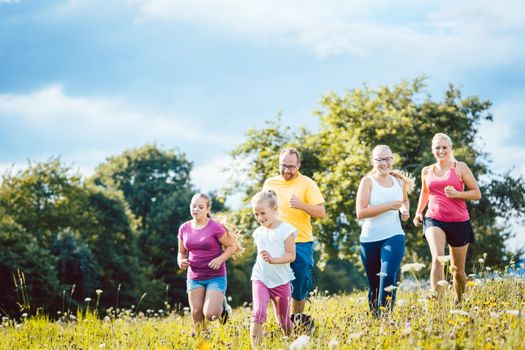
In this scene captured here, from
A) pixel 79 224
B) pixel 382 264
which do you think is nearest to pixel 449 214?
pixel 382 264

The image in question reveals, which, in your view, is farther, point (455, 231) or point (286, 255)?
point (455, 231)

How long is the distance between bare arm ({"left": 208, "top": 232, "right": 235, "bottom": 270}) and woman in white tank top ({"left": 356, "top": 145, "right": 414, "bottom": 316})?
5.35ft

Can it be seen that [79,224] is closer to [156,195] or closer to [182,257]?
[156,195]

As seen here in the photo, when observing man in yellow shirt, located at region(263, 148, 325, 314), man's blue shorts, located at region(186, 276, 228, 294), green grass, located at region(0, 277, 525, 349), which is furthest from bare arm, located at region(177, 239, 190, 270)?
man in yellow shirt, located at region(263, 148, 325, 314)

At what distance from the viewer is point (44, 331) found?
24.3ft

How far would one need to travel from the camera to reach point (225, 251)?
695 centimetres

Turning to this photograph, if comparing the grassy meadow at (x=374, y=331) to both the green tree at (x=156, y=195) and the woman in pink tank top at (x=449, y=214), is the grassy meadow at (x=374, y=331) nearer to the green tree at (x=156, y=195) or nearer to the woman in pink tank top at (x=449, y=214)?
the woman in pink tank top at (x=449, y=214)

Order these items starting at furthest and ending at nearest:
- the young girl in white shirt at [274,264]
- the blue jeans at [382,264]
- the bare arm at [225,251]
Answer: the bare arm at [225,251], the blue jeans at [382,264], the young girl in white shirt at [274,264]

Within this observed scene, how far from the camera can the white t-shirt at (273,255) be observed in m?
5.68

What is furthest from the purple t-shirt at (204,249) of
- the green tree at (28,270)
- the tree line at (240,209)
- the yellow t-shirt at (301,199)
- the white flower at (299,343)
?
the green tree at (28,270)

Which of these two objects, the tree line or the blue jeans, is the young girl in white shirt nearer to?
the blue jeans

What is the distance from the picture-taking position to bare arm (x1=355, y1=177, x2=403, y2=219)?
20.8 feet

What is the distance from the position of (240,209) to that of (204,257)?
1894 centimetres

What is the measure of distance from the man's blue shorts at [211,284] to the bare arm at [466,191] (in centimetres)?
302
